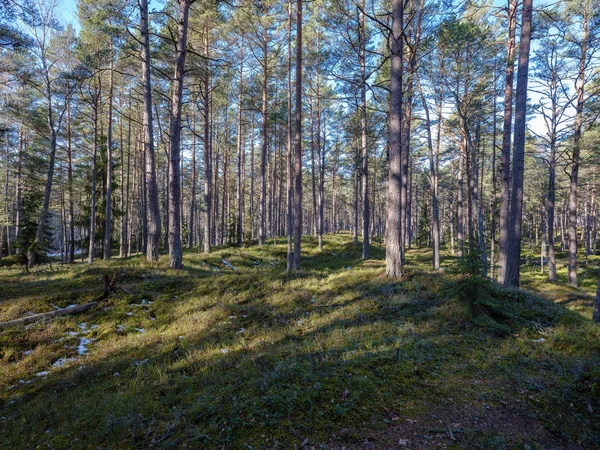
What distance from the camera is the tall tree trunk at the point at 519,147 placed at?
9.60 m

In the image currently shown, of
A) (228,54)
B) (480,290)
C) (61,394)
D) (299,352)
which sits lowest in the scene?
(61,394)

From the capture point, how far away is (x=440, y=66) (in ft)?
52.3

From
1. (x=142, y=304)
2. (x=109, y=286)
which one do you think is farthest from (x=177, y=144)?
(x=142, y=304)

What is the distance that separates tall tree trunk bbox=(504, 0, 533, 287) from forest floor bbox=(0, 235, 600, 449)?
3.58 m

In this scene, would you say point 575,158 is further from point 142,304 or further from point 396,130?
point 142,304

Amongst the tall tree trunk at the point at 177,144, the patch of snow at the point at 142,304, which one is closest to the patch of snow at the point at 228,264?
the tall tree trunk at the point at 177,144

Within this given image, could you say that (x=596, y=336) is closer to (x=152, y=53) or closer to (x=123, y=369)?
(x=123, y=369)

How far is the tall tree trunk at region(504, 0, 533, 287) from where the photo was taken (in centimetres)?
960

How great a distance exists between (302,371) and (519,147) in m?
11.0

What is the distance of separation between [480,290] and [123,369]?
24.0 ft

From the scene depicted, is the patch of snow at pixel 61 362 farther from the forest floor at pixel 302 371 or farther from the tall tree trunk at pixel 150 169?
the tall tree trunk at pixel 150 169

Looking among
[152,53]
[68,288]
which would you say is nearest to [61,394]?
[68,288]

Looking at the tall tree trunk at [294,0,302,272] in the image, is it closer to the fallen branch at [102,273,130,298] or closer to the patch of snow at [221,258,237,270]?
the patch of snow at [221,258,237,270]

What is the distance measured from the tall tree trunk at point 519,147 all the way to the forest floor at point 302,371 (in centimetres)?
358
